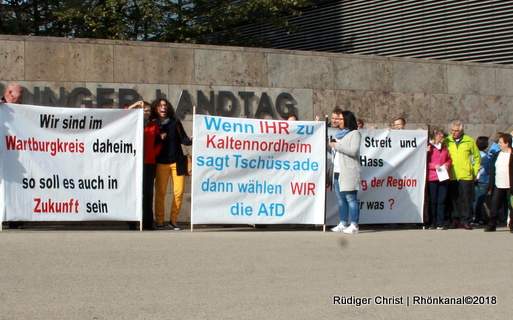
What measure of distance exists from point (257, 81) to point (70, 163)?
A: 421cm

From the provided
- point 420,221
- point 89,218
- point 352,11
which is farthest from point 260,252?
point 352,11

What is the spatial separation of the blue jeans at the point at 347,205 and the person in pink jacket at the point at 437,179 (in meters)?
1.70

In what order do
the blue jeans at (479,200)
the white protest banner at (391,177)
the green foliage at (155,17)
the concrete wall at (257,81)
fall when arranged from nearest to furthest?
the concrete wall at (257,81)
the white protest banner at (391,177)
the blue jeans at (479,200)
the green foliage at (155,17)

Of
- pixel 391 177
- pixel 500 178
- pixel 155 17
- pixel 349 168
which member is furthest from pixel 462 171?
pixel 155 17

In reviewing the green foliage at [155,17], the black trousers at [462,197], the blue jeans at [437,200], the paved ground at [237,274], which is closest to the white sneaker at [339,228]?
the paved ground at [237,274]

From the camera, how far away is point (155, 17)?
20406 millimetres

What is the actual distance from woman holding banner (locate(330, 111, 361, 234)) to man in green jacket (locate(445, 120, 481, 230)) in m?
2.29

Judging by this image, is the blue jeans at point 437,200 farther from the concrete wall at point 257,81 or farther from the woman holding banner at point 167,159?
the woman holding banner at point 167,159

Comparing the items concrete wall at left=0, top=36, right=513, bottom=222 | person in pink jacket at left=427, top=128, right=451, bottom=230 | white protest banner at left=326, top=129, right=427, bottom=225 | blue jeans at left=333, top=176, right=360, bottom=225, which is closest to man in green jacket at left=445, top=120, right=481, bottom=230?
person in pink jacket at left=427, top=128, right=451, bottom=230

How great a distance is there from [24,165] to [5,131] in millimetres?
503

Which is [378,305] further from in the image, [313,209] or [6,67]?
[6,67]

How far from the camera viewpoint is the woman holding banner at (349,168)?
12.4 m

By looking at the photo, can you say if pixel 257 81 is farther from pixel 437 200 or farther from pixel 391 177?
pixel 437 200

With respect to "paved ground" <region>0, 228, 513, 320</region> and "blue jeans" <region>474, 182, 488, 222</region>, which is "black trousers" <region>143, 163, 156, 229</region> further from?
"blue jeans" <region>474, 182, 488, 222</region>
